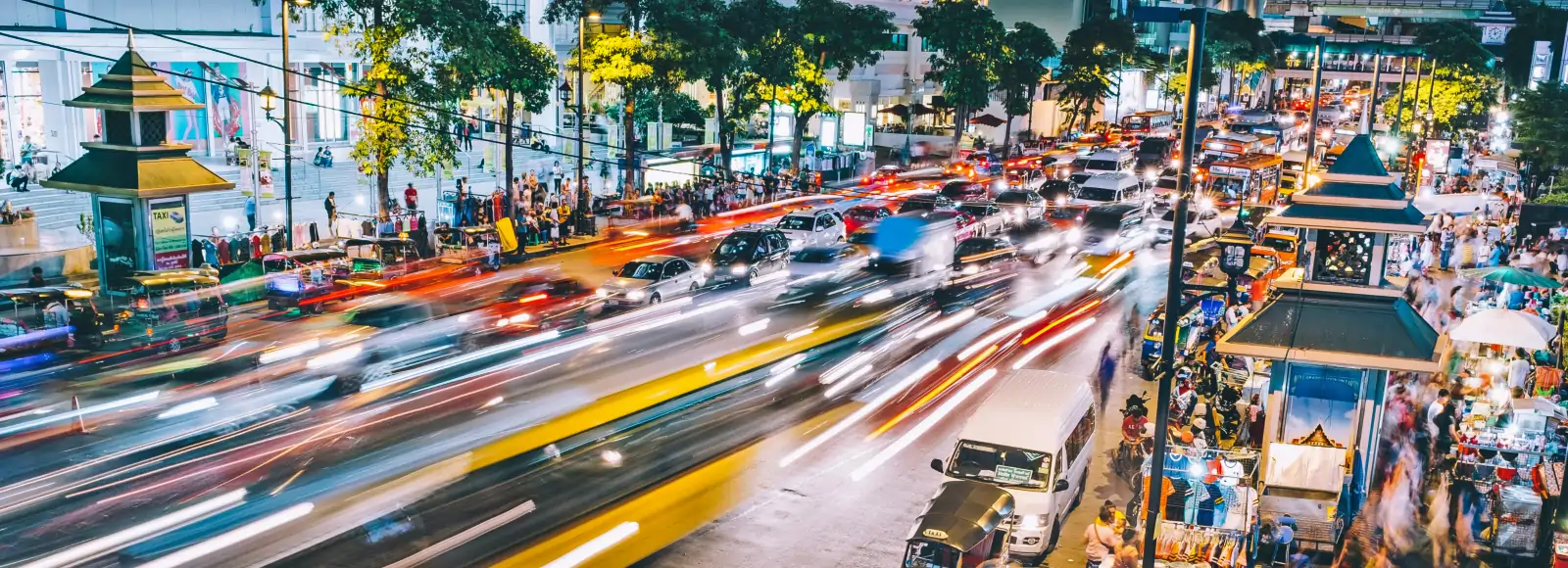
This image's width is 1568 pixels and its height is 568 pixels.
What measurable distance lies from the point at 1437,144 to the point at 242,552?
1889 inches

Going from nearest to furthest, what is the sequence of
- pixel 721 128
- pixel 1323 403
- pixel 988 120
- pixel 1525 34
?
pixel 1323 403 → pixel 721 128 → pixel 1525 34 → pixel 988 120

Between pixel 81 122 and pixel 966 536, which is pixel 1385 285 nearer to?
pixel 966 536

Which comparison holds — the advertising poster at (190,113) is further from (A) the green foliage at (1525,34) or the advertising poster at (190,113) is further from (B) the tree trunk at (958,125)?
(A) the green foliage at (1525,34)

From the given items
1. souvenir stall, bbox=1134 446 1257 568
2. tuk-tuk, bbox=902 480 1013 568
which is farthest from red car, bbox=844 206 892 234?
tuk-tuk, bbox=902 480 1013 568

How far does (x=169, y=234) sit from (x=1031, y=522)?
21.2m

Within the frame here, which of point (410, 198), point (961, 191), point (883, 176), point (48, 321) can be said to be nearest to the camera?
point (48, 321)

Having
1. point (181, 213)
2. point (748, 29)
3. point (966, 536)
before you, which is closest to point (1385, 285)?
point (966, 536)

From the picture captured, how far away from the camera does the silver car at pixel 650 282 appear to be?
92.7ft

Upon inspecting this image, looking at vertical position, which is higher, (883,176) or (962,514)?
(883,176)

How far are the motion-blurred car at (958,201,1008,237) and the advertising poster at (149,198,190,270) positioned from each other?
23296mm

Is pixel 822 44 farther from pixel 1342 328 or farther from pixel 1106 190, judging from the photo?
pixel 1342 328

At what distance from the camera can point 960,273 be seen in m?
33.9

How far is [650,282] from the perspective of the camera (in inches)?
1134

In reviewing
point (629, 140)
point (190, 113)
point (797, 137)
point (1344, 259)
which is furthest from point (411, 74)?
point (1344, 259)
